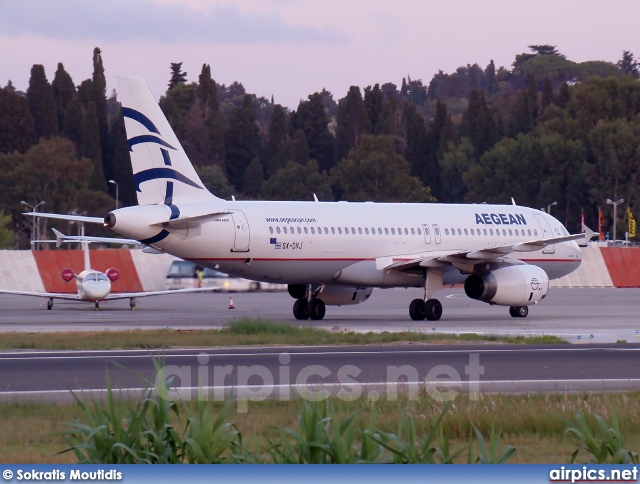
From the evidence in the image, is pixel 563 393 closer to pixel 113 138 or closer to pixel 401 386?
pixel 401 386

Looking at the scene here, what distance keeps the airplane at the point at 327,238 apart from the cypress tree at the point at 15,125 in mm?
68956

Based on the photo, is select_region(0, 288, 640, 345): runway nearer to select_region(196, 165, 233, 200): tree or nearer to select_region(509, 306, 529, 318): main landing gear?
select_region(509, 306, 529, 318): main landing gear

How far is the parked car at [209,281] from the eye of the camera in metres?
41.2

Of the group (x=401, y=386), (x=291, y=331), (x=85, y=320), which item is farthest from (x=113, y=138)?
(x=401, y=386)

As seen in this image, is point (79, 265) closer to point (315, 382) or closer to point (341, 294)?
point (341, 294)

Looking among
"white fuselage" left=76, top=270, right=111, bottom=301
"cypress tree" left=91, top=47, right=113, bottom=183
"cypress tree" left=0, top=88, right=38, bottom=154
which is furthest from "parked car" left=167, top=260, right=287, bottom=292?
"cypress tree" left=0, top=88, right=38, bottom=154

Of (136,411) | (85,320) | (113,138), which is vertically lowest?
(85,320)

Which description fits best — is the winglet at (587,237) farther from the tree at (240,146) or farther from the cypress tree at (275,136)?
the tree at (240,146)

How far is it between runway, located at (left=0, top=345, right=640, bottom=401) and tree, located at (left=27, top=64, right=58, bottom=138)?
80.0 meters

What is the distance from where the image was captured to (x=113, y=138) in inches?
3885

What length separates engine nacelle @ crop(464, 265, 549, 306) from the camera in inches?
1196

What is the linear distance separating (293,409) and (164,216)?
50.9 ft

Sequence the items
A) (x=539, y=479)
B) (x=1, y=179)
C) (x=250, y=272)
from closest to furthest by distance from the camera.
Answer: (x=539, y=479) → (x=250, y=272) → (x=1, y=179)

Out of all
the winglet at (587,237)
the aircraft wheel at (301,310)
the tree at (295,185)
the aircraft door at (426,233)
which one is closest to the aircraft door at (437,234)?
the aircraft door at (426,233)
